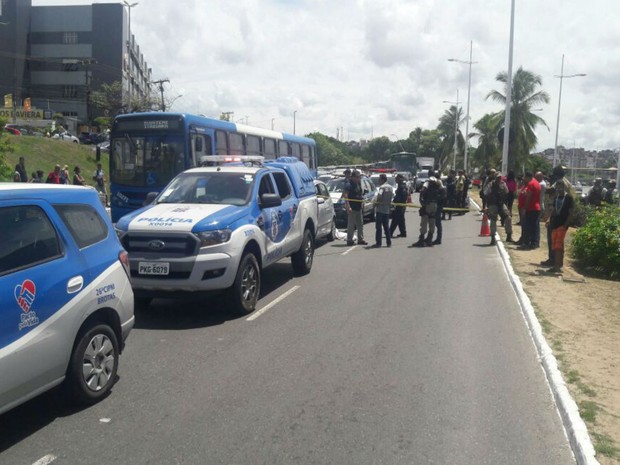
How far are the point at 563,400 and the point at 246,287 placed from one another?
441 cm

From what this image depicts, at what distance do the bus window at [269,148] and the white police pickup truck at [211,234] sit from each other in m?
10.2

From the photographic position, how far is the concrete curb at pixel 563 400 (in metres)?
4.52

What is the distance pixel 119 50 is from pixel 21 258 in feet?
260

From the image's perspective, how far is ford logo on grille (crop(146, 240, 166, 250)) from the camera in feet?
26.5

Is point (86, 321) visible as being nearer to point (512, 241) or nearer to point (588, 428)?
point (588, 428)

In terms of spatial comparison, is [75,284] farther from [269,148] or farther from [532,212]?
[269,148]

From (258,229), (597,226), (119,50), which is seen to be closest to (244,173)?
(258,229)

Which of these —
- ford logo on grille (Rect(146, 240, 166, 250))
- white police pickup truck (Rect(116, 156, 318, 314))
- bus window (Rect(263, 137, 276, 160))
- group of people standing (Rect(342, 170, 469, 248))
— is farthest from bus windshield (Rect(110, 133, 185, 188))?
ford logo on grille (Rect(146, 240, 166, 250))

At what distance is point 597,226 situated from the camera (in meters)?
13.4

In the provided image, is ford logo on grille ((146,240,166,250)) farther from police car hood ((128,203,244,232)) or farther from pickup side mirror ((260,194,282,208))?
pickup side mirror ((260,194,282,208))

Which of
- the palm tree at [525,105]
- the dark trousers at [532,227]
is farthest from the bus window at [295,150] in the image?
the palm tree at [525,105]

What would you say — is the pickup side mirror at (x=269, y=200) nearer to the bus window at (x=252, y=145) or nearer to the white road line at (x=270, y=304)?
the white road line at (x=270, y=304)

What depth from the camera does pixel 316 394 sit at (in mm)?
5648

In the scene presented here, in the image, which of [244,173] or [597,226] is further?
[597,226]
